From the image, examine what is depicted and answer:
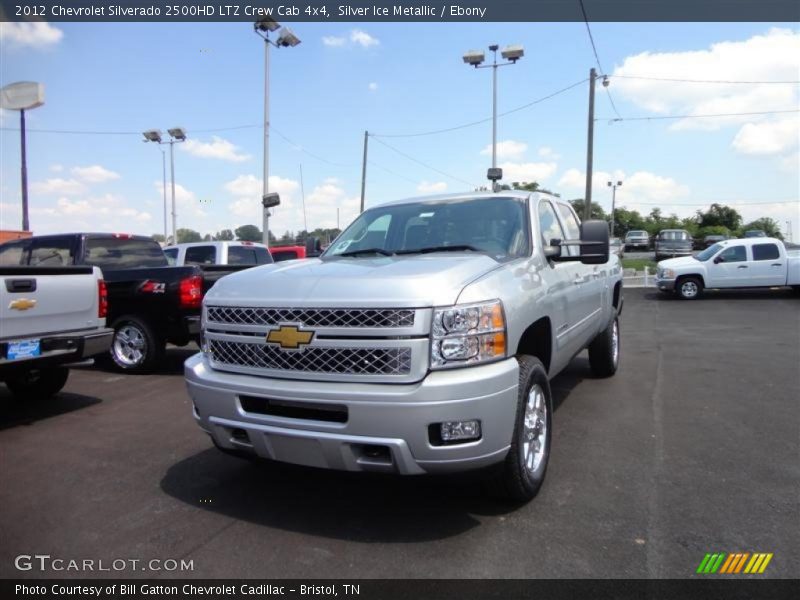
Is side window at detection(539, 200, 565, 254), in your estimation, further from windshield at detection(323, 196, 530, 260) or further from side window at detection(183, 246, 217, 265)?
side window at detection(183, 246, 217, 265)

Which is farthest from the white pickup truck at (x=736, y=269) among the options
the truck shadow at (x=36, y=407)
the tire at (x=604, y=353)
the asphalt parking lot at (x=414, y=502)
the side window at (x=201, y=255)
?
the truck shadow at (x=36, y=407)

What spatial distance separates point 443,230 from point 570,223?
6.45ft

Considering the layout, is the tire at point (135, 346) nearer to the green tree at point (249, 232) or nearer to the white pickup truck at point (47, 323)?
the white pickup truck at point (47, 323)

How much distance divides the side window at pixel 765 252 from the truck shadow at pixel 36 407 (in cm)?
1722

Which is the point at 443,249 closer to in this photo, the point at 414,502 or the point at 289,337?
the point at 289,337

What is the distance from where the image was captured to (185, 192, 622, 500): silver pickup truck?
9.36 feet

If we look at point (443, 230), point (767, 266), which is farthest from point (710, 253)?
point (443, 230)

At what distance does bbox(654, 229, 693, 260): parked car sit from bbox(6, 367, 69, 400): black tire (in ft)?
109

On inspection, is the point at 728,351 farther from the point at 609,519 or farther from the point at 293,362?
the point at 293,362

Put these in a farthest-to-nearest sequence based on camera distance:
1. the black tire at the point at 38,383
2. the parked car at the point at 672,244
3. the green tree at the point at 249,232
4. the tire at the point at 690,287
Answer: the parked car at the point at 672,244 < the green tree at the point at 249,232 < the tire at the point at 690,287 < the black tire at the point at 38,383

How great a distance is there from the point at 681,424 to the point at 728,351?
4526 mm

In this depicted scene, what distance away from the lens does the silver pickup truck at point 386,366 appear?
2854 millimetres

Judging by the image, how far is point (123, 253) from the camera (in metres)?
8.27

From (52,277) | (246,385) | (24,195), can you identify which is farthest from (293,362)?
(24,195)
